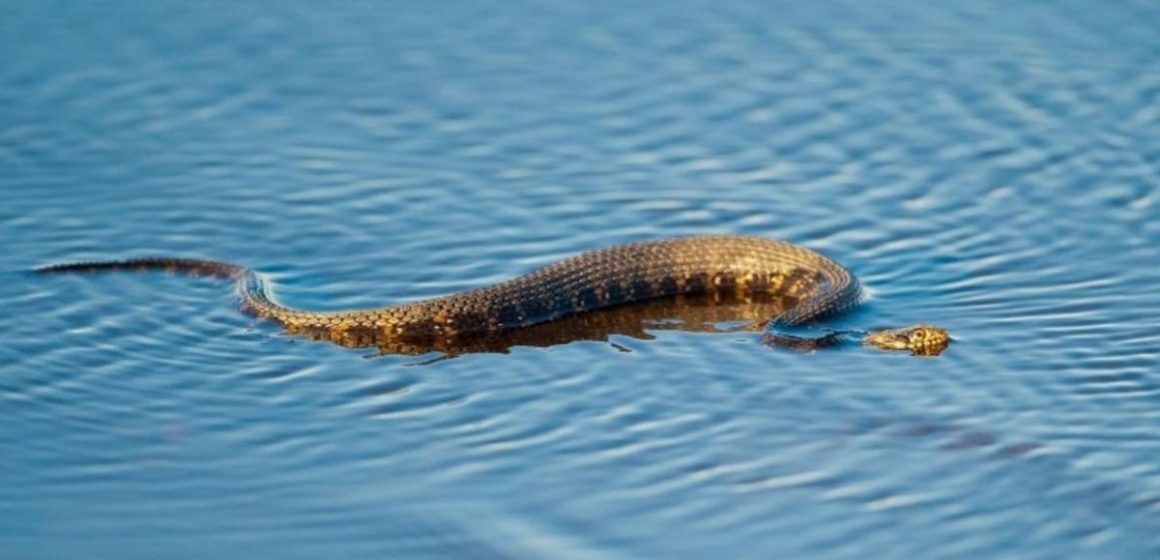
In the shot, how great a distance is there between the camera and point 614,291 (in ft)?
62.5

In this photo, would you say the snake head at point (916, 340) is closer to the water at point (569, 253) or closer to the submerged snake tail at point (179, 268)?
the water at point (569, 253)

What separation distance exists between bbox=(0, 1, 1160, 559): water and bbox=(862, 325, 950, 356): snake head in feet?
0.69

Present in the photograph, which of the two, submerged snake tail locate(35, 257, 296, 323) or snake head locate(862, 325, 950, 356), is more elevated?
submerged snake tail locate(35, 257, 296, 323)

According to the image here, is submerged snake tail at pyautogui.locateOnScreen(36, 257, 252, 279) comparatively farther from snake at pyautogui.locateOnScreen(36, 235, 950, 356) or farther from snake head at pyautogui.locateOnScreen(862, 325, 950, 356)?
snake head at pyautogui.locateOnScreen(862, 325, 950, 356)

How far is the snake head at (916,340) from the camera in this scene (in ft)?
57.4

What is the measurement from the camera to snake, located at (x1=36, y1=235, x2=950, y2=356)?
17.9 metres

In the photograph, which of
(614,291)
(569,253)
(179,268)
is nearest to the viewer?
(614,291)

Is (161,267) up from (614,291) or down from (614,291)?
up

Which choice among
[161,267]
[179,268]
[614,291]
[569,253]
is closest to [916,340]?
[614,291]

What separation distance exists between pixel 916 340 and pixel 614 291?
275cm

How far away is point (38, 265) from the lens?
19328 millimetres

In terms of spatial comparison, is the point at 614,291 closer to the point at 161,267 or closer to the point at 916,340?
the point at 916,340

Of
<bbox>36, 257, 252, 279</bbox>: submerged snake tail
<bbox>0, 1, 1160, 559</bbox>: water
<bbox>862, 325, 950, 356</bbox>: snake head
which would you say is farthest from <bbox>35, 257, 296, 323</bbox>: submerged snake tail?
Result: <bbox>862, 325, 950, 356</bbox>: snake head

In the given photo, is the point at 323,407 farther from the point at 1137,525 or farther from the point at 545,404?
the point at 1137,525
